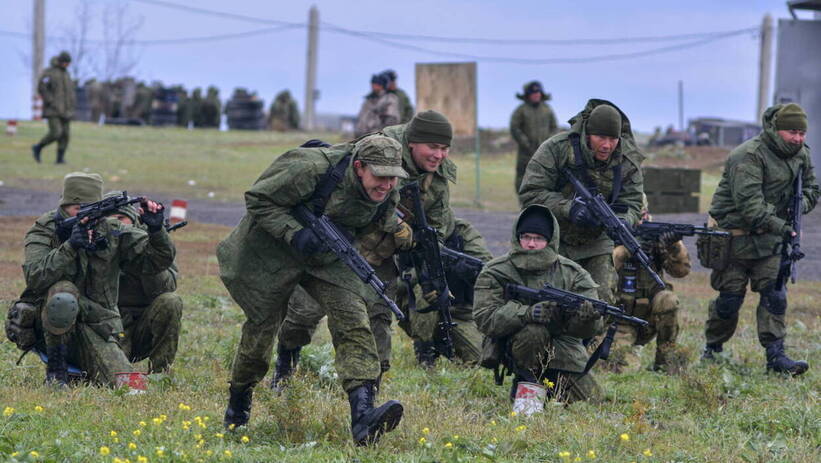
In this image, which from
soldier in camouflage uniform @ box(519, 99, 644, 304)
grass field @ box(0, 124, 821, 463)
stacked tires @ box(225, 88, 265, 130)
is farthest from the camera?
stacked tires @ box(225, 88, 265, 130)

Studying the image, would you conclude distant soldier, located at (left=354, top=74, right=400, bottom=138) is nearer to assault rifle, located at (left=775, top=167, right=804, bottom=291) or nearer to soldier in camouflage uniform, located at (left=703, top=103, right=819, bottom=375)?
soldier in camouflage uniform, located at (left=703, top=103, right=819, bottom=375)

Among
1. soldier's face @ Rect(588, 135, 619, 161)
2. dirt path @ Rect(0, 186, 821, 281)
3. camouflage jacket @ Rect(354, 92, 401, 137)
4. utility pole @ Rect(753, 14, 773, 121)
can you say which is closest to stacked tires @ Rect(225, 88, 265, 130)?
utility pole @ Rect(753, 14, 773, 121)

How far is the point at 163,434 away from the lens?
6.41m

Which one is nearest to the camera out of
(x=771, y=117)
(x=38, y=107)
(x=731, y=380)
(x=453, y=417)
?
(x=453, y=417)

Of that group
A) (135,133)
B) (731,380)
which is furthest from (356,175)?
(135,133)

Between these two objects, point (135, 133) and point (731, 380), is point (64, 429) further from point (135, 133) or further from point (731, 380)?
point (135, 133)

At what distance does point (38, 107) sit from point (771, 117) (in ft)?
127

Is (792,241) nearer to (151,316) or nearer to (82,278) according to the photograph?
(151,316)

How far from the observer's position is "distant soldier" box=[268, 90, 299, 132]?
49688mm

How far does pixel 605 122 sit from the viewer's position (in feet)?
28.7

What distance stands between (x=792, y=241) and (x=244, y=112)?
41.3 meters

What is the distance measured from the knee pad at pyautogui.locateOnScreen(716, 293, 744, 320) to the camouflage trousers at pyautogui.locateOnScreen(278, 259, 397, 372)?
322 centimetres

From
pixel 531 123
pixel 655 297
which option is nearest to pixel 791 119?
pixel 655 297

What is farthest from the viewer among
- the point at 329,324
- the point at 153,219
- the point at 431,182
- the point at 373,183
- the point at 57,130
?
the point at 57,130
